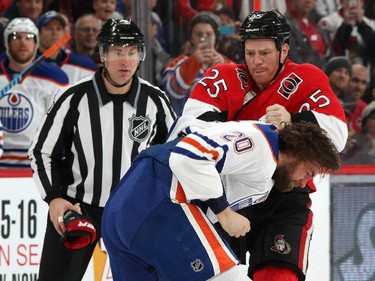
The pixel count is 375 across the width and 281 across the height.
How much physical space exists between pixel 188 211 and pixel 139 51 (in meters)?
1.18

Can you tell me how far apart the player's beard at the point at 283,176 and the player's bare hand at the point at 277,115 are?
0.20 meters

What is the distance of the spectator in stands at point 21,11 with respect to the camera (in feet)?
16.4

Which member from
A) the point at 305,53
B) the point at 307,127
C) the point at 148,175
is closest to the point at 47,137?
the point at 148,175

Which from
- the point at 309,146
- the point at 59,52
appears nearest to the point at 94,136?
the point at 309,146

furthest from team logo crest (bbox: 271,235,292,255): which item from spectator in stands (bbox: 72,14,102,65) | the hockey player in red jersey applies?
spectator in stands (bbox: 72,14,102,65)

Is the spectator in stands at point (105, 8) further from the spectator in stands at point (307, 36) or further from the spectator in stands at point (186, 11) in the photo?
the spectator in stands at point (307, 36)

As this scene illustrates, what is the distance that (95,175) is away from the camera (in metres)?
3.65

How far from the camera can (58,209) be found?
3508 millimetres

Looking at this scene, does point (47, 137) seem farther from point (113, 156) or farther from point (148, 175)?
point (148, 175)

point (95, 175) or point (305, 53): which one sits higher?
point (305, 53)

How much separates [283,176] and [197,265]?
35 cm

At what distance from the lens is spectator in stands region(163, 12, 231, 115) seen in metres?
4.97

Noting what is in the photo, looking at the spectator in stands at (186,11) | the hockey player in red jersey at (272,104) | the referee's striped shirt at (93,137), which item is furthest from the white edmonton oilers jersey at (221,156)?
the spectator in stands at (186,11)

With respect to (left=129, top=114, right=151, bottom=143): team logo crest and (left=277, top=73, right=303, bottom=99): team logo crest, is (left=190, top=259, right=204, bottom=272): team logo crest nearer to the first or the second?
(left=277, top=73, right=303, bottom=99): team logo crest
